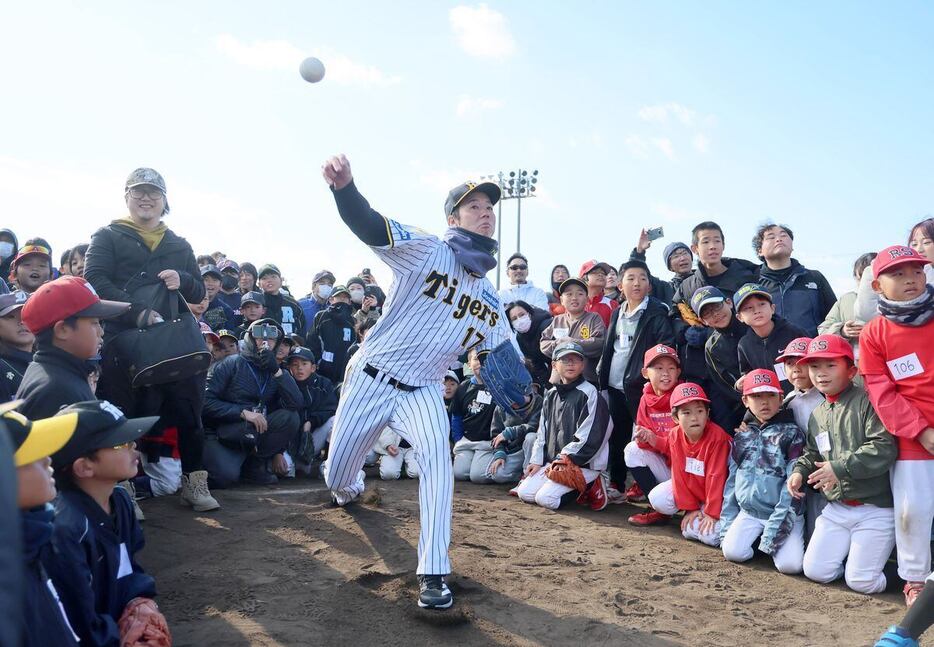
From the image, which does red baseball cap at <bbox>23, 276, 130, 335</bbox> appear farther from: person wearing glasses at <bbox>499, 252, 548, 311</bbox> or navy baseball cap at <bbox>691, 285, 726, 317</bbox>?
person wearing glasses at <bbox>499, 252, 548, 311</bbox>

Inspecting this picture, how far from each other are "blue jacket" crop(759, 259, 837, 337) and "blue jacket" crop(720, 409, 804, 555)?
1144 millimetres

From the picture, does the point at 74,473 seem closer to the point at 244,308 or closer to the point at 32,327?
the point at 32,327

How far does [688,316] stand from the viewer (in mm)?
5938

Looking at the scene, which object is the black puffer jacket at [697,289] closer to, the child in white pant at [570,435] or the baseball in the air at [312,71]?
the child in white pant at [570,435]

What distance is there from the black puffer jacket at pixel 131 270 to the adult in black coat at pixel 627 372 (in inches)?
140

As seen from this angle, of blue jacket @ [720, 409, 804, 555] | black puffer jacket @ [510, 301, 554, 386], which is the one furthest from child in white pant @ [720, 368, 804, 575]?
black puffer jacket @ [510, 301, 554, 386]

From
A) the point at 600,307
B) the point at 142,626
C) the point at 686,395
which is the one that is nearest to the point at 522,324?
the point at 600,307

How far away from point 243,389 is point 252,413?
30cm

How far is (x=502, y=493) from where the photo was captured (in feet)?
21.7

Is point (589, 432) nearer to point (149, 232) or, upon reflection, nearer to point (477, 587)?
point (477, 587)

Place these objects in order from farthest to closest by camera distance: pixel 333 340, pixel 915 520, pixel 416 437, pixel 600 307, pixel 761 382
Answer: pixel 333 340
pixel 600 307
pixel 761 382
pixel 915 520
pixel 416 437

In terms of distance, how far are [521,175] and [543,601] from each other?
2786cm

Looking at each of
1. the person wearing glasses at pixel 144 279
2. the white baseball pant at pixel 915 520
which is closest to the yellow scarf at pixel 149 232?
the person wearing glasses at pixel 144 279

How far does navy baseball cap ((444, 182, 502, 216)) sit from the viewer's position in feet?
13.1
